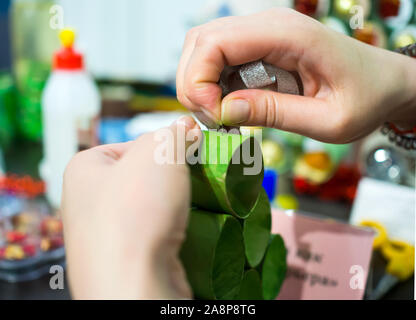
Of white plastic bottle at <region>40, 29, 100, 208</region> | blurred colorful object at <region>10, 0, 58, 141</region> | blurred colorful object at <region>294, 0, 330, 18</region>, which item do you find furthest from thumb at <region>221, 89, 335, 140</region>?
blurred colorful object at <region>10, 0, 58, 141</region>

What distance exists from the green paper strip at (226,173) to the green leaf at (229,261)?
19mm

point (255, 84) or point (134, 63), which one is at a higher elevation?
point (255, 84)

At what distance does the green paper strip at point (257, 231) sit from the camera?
0.46 meters

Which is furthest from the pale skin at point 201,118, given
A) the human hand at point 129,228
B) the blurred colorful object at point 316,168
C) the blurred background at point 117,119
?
the blurred colorful object at point 316,168

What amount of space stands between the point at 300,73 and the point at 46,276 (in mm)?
512

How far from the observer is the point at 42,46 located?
1526 millimetres

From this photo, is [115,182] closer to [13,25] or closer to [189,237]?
[189,237]

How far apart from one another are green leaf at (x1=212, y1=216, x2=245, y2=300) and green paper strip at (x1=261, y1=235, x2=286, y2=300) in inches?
2.6

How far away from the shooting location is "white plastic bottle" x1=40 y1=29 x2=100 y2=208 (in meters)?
0.95

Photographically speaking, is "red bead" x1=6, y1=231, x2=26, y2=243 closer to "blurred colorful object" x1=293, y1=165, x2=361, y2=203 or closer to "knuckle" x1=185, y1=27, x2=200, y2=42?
"knuckle" x1=185, y1=27, x2=200, y2=42

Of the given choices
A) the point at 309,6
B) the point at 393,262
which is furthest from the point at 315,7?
the point at 393,262

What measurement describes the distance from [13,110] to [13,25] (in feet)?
1.19

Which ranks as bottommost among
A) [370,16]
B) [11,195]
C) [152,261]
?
[11,195]
